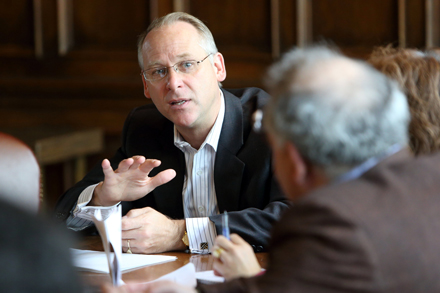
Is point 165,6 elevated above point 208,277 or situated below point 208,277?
above

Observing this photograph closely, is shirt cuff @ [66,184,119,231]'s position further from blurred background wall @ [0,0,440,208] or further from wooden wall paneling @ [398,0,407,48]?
wooden wall paneling @ [398,0,407,48]

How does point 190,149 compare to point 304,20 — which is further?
point 304,20

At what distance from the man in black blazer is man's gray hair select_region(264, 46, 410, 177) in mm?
975

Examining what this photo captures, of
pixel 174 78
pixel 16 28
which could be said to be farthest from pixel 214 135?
pixel 16 28

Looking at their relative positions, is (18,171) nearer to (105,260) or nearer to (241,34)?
(105,260)

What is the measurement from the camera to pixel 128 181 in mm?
2053

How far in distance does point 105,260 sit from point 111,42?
9.86 ft

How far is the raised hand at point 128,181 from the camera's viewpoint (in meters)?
1.99

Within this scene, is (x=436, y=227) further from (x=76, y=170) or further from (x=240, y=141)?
(x=76, y=170)

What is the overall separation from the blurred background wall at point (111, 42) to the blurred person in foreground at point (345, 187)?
3.05 metres

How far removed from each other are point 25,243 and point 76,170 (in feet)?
13.2

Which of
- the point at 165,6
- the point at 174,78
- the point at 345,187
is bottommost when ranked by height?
the point at 345,187

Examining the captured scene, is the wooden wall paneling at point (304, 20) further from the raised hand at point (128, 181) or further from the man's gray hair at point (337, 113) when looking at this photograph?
the man's gray hair at point (337, 113)

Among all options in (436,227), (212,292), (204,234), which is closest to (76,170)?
(204,234)
